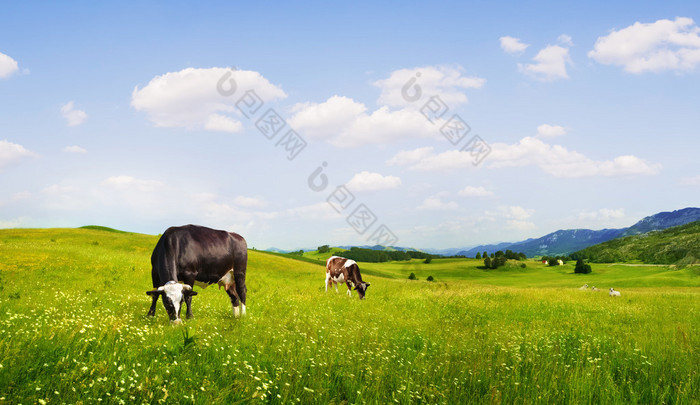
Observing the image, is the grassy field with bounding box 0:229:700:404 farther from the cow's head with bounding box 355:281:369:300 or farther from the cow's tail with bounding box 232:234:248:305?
the cow's head with bounding box 355:281:369:300

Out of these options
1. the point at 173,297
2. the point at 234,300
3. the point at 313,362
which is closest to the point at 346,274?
the point at 234,300

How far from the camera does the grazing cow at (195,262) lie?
12.2m

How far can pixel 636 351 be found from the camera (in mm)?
8430

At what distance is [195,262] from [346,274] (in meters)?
13.6

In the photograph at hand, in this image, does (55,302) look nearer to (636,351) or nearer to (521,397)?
(521,397)

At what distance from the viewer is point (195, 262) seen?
13.4 metres

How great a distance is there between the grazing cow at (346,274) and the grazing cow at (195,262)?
10751mm

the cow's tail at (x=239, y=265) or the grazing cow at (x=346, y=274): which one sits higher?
the cow's tail at (x=239, y=265)

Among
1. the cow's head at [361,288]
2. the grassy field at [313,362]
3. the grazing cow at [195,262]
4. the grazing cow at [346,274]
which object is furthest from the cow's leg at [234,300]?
the cow's head at [361,288]

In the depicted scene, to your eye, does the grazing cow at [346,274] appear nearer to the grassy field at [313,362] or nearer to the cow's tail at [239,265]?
the grassy field at [313,362]

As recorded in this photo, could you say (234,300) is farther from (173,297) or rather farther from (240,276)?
(173,297)

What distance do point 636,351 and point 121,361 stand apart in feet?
32.4

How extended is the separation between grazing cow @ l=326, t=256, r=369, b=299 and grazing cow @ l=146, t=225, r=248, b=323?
10751 millimetres

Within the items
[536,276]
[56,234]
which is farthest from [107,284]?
[536,276]
